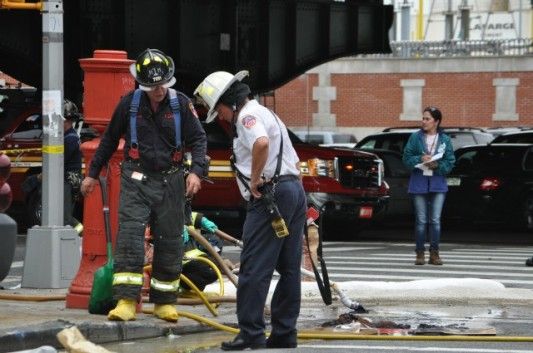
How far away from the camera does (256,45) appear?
28172mm

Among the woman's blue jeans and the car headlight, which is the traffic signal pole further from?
the car headlight

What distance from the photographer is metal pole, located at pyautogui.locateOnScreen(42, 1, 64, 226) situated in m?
13.7

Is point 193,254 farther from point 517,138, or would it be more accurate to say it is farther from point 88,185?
point 517,138

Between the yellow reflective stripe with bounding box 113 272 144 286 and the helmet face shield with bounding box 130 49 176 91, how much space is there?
131cm

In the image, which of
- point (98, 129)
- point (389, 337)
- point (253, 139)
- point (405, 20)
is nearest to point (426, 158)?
point (98, 129)

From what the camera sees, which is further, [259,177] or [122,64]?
[122,64]

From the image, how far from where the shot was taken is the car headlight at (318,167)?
73.4 feet

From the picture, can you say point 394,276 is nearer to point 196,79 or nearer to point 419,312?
point 419,312

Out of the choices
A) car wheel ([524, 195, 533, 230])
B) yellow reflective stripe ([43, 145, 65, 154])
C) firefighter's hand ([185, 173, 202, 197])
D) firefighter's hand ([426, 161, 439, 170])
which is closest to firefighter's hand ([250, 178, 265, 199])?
firefighter's hand ([185, 173, 202, 197])

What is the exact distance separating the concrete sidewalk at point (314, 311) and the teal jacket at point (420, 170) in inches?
148

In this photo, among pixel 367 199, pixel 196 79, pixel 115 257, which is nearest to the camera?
pixel 115 257

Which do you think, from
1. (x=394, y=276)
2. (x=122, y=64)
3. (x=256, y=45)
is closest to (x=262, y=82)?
(x=256, y=45)

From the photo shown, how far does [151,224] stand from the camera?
10.9 m

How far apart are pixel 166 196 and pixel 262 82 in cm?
1798
